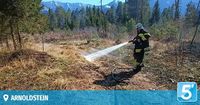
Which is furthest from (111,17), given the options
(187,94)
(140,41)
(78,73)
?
(187,94)

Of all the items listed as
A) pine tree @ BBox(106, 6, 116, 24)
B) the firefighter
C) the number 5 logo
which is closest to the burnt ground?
the firefighter

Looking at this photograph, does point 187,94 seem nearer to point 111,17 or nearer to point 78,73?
point 78,73

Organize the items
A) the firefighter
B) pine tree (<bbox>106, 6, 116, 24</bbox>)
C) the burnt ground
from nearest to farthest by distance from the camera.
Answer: the burnt ground, the firefighter, pine tree (<bbox>106, 6, 116, 24</bbox>)

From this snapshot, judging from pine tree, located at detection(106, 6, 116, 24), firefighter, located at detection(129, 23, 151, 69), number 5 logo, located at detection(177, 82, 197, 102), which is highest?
firefighter, located at detection(129, 23, 151, 69)

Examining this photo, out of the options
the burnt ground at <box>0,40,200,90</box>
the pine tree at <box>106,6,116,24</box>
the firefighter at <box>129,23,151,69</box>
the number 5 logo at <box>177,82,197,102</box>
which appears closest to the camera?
the number 5 logo at <box>177,82,197,102</box>

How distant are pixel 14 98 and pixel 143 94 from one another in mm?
3448

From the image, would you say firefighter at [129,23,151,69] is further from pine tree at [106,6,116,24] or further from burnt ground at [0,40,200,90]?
pine tree at [106,6,116,24]

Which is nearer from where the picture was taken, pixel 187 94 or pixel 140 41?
pixel 187 94

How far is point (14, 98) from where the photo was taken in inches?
360

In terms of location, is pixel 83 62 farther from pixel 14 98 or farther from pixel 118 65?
pixel 14 98

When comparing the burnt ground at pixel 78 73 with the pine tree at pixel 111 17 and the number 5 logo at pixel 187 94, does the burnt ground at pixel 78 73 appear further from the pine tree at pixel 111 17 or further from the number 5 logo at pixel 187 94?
the pine tree at pixel 111 17

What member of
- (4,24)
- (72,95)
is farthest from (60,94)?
(4,24)

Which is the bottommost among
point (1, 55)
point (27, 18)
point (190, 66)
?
point (190, 66)

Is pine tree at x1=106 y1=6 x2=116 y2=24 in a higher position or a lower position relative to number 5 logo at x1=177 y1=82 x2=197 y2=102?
lower
